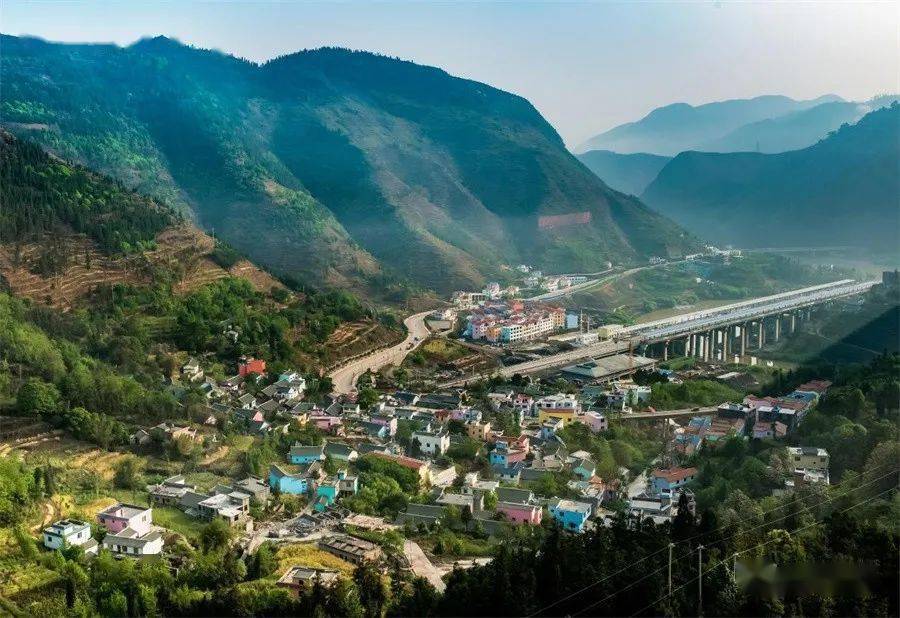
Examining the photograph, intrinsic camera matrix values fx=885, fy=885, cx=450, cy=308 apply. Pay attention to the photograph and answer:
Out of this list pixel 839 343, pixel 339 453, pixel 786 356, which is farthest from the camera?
pixel 786 356

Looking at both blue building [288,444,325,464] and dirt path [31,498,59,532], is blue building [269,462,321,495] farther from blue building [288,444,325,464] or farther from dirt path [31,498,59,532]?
dirt path [31,498,59,532]

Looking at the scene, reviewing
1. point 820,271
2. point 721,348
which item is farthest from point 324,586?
point 820,271

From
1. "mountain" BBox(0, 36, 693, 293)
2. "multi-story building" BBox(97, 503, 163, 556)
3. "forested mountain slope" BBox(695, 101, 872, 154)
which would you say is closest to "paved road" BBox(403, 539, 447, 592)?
"multi-story building" BBox(97, 503, 163, 556)

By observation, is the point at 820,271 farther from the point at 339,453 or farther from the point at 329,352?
the point at 339,453

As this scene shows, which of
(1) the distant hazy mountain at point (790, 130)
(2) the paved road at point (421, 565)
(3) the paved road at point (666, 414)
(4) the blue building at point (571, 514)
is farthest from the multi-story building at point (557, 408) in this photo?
(1) the distant hazy mountain at point (790, 130)

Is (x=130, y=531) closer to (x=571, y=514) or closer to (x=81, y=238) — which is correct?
(x=571, y=514)
